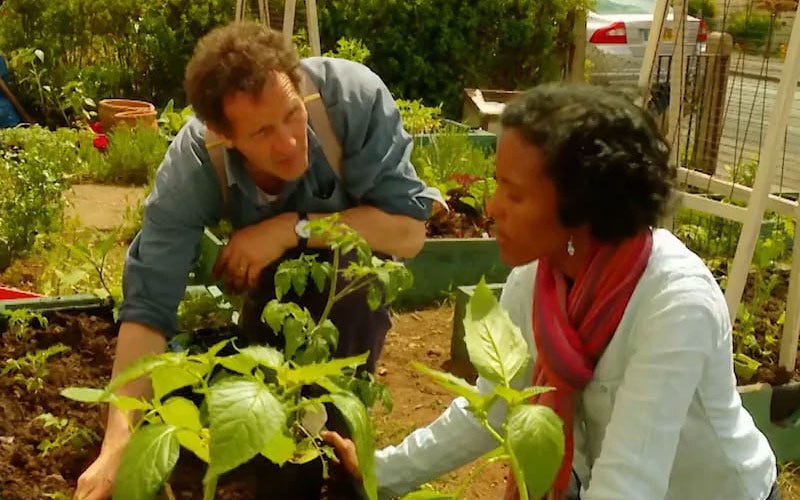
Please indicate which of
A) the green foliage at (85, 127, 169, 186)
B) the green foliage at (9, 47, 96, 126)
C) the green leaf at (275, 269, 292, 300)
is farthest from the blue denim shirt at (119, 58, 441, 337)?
the green foliage at (9, 47, 96, 126)

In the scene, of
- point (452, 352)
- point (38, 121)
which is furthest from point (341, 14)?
point (452, 352)

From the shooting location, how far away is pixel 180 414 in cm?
113

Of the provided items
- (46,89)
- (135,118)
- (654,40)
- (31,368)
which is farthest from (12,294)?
(46,89)

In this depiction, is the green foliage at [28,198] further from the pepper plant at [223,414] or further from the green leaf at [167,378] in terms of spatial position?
the green leaf at [167,378]

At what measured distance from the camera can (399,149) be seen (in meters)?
2.16

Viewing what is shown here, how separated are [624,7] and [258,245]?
795 centimetres

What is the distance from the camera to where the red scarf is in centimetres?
147

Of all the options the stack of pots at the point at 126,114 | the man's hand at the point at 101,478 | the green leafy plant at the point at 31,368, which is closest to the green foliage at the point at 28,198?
the green leafy plant at the point at 31,368

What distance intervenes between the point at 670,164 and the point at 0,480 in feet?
4.36

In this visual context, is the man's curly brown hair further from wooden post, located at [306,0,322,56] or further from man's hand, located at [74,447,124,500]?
wooden post, located at [306,0,322,56]

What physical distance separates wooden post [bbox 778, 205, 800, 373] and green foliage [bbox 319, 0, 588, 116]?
414 centimetres

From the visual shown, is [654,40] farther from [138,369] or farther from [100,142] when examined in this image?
[100,142]

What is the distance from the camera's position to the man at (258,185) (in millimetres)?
1791

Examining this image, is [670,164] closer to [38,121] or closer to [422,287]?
[422,287]
